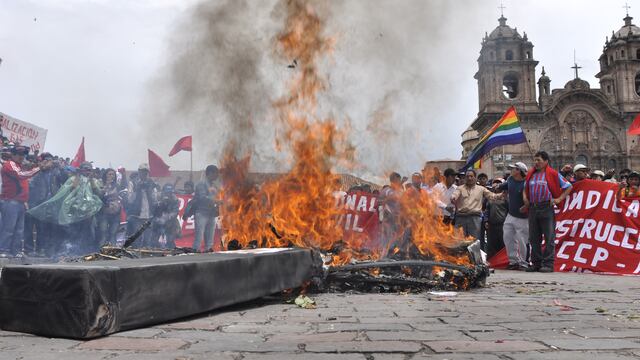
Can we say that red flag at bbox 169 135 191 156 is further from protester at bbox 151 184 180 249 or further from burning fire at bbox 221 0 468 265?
burning fire at bbox 221 0 468 265

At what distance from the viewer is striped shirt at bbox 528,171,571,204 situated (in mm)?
8562

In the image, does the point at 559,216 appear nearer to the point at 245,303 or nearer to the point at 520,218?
the point at 520,218

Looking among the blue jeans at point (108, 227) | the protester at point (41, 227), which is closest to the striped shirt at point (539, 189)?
the blue jeans at point (108, 227)

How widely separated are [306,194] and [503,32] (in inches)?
2620

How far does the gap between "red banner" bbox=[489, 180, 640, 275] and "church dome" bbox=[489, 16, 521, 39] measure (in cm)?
6121

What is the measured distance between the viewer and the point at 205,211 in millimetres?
10273

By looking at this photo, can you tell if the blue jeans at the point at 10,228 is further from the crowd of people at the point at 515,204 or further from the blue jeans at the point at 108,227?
the crowd of people at the point at 515,204

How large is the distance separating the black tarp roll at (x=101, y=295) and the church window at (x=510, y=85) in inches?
2596

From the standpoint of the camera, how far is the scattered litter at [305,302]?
4659mm

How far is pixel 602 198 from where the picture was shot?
914 centimetres

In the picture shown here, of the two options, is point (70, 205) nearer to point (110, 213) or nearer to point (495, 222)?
point (110, 213)

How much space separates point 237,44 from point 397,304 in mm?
5610

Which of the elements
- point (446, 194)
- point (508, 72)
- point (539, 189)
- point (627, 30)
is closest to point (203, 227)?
point (446, 194)

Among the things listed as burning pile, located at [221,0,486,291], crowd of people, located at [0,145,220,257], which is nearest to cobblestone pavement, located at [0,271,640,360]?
burning pile, located at [221,0,486,291]
